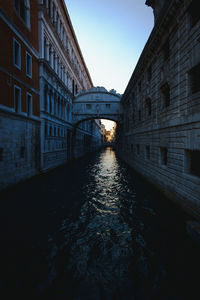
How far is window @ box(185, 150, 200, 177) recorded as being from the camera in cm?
652

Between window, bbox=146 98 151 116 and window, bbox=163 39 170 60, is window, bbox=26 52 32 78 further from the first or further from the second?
window, bbox=163 39 170 60

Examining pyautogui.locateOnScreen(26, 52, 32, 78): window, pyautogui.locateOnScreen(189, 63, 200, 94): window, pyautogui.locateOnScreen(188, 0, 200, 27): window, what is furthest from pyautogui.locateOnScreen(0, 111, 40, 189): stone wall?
pyautogui.locateOnScreen(188, 0, 200, 27): window

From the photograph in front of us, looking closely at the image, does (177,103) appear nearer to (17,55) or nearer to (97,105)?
(17,55)

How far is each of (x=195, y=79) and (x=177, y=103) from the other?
1.28 meters

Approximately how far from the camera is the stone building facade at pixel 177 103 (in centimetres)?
653

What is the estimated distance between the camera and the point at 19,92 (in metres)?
11.7

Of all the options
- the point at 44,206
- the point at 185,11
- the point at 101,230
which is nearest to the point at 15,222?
the point at 44,206

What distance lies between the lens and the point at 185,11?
7.22 meters

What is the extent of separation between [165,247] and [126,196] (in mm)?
4442

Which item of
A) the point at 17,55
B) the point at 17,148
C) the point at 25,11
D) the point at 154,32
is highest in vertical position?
the point at 25,11

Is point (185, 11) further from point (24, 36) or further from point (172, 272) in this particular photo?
point (24, 36)

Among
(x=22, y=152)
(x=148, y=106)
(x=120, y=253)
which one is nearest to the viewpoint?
(x=120, y=253)

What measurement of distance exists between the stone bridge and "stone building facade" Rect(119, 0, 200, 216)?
14.7 m

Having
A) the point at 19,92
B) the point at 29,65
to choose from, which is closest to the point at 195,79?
the point at 19,92
